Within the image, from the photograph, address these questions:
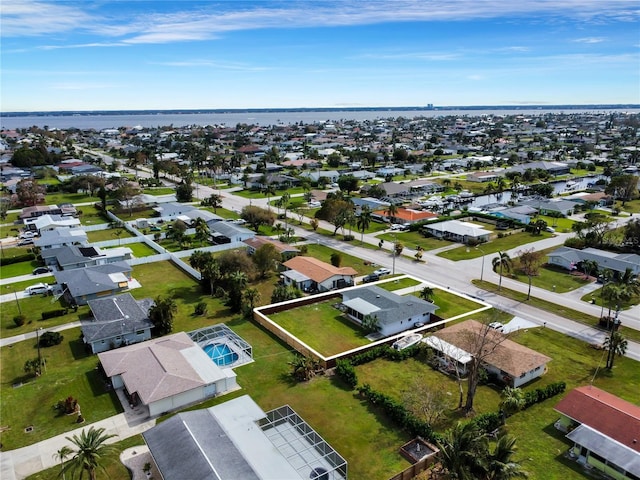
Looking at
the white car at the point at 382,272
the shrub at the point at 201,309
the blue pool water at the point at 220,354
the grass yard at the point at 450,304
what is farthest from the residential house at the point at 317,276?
the blue pool water at the point at 220,354

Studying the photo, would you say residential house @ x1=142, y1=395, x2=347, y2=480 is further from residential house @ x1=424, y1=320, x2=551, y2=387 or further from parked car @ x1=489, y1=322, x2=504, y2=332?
parked car @ x1=489, y1=322, x2=504, y2=332

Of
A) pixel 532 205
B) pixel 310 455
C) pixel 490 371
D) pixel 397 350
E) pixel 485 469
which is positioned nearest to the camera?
pixel 485 469

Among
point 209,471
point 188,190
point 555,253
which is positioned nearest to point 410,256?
point 555,253

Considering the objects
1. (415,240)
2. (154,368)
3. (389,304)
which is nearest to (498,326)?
(389,304)

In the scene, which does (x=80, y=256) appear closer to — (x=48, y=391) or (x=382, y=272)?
(x=48, y=391)

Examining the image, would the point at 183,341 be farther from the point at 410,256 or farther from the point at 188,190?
the point at 188,190

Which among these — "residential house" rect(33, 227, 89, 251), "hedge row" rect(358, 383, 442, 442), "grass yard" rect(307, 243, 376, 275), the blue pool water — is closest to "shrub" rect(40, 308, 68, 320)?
the blue pool water
